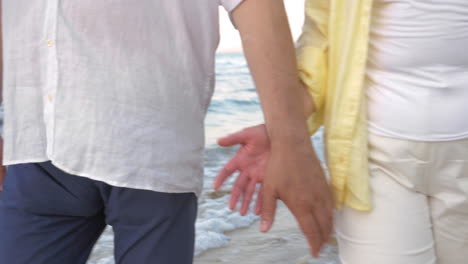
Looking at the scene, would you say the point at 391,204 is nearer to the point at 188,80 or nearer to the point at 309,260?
the point at 188,80

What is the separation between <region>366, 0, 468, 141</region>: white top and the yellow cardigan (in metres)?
0.07

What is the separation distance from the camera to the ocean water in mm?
4496

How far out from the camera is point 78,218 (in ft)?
5.38

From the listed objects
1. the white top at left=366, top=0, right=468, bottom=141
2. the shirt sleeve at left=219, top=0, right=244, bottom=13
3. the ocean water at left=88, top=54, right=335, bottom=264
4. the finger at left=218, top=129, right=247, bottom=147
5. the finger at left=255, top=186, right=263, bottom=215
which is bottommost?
the ocean water at left=88, top=54, right=335, bottom=264

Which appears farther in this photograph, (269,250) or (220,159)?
(220,159)

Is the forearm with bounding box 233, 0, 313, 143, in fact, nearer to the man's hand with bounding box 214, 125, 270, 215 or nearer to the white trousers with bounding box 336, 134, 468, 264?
the man's hand with bounding box 214, 125, 270, 215

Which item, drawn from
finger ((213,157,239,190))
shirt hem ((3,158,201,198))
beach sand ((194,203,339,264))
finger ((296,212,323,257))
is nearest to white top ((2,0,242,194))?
shirt hem ((3,158,201,198))

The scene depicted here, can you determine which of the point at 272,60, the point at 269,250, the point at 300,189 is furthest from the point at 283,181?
the point at 269,250

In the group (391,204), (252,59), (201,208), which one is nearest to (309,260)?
(201,208)

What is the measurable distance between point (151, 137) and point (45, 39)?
0.30m

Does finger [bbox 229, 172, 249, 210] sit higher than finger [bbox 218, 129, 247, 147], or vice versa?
finger [bbox 218, 129, 247, 147]

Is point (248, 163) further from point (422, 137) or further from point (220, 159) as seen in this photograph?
point (220, 159)

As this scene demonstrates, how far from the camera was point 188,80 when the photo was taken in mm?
1557

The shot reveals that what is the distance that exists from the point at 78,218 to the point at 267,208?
444 mm
